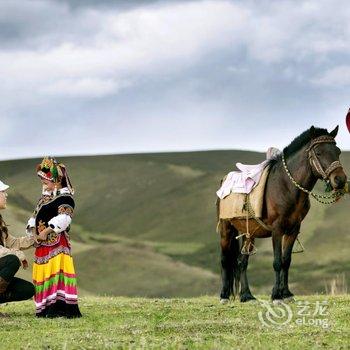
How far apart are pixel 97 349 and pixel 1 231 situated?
390 cm

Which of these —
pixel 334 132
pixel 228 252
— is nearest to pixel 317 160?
pixel 334 132

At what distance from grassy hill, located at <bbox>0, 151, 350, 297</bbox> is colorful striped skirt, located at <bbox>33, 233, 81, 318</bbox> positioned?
25.6 m

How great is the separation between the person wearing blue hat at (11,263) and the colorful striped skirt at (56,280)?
20 cm

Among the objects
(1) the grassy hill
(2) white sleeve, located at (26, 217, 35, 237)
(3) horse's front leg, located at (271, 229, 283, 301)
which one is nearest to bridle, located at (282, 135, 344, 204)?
(3) horse's front leg, located at (271, 229, 283, 301)

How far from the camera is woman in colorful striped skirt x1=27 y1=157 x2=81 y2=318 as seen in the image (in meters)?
13.6

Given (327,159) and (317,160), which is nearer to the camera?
(327,159)

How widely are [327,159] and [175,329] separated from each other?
428 cm

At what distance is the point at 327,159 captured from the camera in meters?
14.6

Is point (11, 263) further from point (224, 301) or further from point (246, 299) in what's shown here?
point (246, 299)

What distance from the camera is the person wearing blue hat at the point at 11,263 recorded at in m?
13.4

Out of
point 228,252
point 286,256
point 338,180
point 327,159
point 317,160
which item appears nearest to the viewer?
point 338,180

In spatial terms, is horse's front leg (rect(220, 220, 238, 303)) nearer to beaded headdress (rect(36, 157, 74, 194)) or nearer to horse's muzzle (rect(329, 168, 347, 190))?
horse's muzzle (rect(329, 168, 347, 190))
